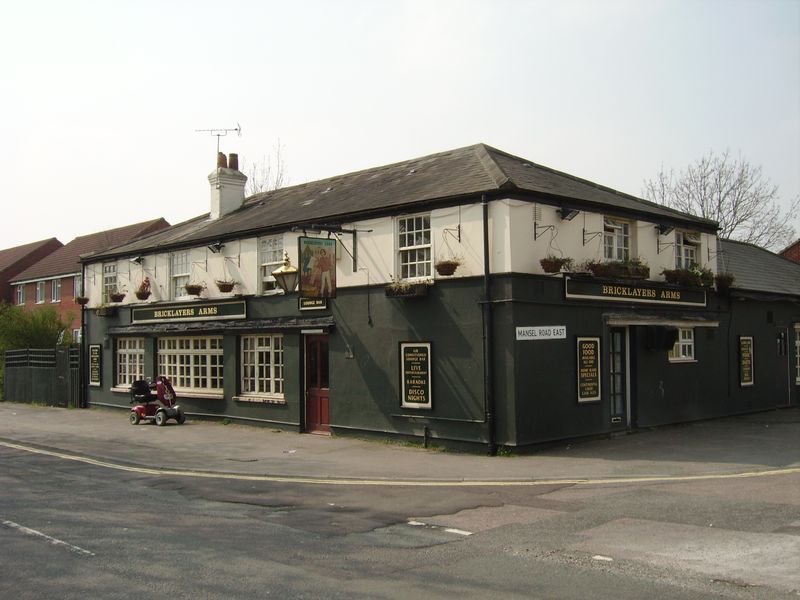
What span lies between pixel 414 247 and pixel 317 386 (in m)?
4.71

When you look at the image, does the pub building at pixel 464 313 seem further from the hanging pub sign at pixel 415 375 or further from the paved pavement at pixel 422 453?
the paved pavement at pixel 422 453

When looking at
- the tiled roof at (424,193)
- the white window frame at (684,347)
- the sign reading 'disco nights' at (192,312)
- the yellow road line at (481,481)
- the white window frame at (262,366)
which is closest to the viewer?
the yellow road line at (481,481)

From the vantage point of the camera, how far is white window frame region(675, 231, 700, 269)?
19578 mm

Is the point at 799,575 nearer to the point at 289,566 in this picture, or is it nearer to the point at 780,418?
the point at 289,566

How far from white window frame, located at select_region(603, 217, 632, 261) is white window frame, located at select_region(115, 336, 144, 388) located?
606 inches

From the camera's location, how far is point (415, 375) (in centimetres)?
1638

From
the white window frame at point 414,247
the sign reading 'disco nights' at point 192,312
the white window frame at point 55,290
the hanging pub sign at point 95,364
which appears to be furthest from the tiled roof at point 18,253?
the white window frame at point 414,247

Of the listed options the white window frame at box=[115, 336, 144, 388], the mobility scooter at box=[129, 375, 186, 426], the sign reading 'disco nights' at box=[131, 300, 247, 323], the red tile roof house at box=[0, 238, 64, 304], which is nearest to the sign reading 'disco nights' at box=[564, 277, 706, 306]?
the sign reading 'disco nights' at box=[131, 300, 247, 323]

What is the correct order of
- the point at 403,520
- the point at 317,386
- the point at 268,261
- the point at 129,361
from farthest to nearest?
the point at 129,361 → the point at 268,261 → the point at 317,386 → the point at 403,520

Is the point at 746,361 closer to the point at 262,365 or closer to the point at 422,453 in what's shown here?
the point at 422,453

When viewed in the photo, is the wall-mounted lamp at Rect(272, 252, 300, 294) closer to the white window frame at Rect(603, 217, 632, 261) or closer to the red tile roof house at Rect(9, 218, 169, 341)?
the white window frame at Rect(603, 217, 632, 261)

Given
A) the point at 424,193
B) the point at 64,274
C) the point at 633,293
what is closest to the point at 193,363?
the point at 424,193

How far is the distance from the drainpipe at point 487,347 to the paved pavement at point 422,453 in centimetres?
61

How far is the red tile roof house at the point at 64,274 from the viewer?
163 ft
